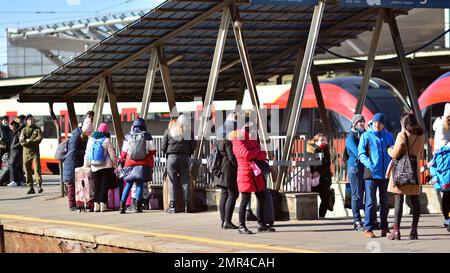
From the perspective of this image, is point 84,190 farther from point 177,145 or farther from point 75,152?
point 177,145

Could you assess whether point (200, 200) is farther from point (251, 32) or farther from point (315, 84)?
point (315, 84)

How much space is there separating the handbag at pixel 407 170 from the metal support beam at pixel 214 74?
208 inches

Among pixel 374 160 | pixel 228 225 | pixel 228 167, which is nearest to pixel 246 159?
pixel 228 167

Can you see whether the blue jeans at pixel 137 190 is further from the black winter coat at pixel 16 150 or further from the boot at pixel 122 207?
the black winter coat at pixel 16 150

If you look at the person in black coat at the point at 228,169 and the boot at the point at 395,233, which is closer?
the boot at the point at 395,233

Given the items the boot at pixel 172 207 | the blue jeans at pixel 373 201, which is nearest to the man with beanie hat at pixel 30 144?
the boot at pixel 172 207

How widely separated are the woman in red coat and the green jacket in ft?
35.3

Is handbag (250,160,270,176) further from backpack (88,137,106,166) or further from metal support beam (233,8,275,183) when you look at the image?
backpack (88,137,106,166)

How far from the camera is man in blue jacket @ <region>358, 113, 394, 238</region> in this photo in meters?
13.8

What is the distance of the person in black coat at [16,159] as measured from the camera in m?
26.6

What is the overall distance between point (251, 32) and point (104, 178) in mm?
4133

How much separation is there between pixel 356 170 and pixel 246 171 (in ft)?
5.25

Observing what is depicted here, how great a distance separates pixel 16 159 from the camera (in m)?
26.8

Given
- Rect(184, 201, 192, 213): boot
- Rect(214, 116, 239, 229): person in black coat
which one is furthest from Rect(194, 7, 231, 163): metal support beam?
Rect(214, 116, 239, 229): person in black coat
